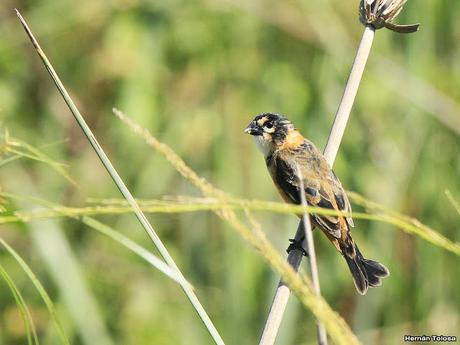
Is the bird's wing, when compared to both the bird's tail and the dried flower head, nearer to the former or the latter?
the bird's tail

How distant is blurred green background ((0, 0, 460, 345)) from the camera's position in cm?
453

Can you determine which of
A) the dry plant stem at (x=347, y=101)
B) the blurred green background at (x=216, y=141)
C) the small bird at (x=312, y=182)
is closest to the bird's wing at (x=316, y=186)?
the small bird at (x=312, y=182)

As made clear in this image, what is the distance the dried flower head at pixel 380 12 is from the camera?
8.75ft

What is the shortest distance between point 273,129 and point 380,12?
1.61 meters

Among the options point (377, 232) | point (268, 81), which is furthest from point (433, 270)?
point (268, 81)

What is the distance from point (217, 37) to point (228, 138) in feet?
3.78

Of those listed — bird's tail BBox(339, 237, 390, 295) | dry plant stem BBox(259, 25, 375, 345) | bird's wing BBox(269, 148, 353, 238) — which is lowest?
bird's tail BBox(339, 237, 390, 295)

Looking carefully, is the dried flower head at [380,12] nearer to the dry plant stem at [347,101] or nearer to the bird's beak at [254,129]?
the dry plant stem at [347,101]

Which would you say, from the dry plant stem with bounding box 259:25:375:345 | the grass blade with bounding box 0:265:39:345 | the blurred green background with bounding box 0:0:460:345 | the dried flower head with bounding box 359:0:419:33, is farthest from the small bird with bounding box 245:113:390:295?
the grass blade with bounding box 0:265:39:345

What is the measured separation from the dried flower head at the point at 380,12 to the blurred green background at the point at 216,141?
57.0 inches

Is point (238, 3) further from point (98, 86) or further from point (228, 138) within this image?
point (98, 86)

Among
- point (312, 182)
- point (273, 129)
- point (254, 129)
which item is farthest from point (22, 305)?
point (273, 129)

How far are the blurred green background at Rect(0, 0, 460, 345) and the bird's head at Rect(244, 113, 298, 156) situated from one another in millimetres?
110

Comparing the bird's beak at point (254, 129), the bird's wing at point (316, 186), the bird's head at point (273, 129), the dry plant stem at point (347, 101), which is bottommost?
the dry plant stem at point (347, 101)
